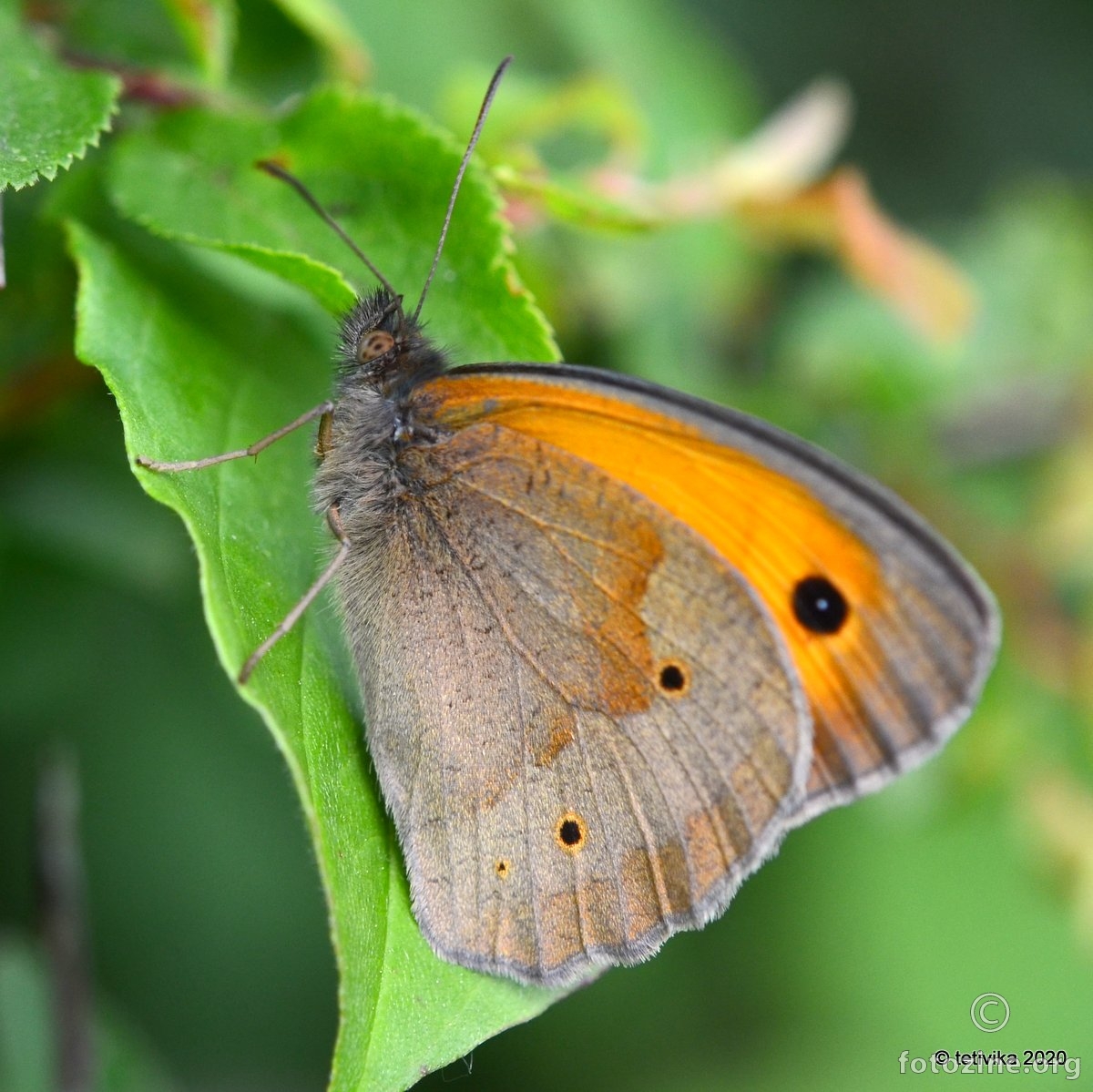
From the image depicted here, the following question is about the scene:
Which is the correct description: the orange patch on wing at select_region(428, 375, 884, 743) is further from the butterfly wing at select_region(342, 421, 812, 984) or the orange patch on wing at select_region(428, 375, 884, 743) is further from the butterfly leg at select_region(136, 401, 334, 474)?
the butterfly leg at select_region(136, 401, 334, 474)

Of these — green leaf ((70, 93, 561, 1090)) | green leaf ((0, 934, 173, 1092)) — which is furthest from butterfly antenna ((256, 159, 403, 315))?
green leaf ((0, 934, 173, 1092))

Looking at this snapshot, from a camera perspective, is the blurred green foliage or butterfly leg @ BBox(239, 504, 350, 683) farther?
the blurred green foliage

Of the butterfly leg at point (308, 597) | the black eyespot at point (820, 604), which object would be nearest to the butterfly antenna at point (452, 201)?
the butterfly leg at point (308, 597)

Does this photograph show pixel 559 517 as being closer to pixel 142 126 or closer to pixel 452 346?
pixel 452 346

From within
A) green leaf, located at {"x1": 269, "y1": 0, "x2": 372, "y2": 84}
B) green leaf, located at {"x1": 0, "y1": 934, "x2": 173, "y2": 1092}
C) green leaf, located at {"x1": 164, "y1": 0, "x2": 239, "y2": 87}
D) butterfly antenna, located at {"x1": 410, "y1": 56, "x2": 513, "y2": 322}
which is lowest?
green leaf, located at {"x1": 0, "y1": 934, "x2": 173, "y2": 1092}

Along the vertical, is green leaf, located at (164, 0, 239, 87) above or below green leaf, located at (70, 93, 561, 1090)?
above

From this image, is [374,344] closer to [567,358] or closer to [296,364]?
[296,364]

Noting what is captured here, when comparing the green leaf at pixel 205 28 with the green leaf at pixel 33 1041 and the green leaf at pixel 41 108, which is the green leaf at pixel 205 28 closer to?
the green leaf at pixel 41 108
